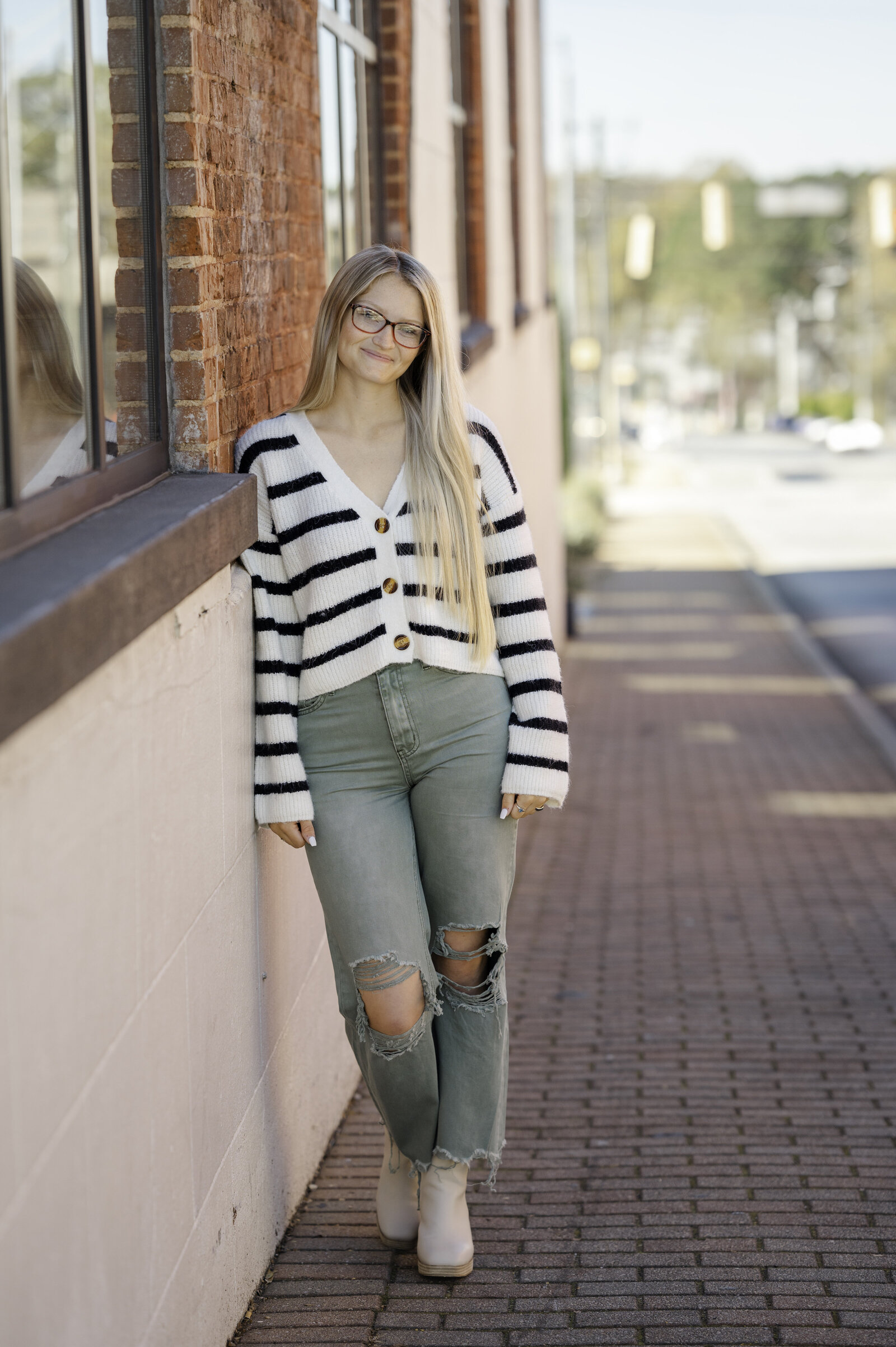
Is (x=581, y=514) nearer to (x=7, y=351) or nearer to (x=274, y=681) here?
(x=274, y=681)

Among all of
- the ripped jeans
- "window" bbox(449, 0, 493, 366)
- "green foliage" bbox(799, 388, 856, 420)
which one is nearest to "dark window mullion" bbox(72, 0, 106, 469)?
the ripped jeans

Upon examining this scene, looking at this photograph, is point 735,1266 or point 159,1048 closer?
point 159,1048

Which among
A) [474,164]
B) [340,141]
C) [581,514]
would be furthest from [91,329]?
[581,514]

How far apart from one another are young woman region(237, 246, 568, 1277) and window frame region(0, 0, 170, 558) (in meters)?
0.28

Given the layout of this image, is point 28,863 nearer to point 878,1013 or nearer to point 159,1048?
point 159,1048

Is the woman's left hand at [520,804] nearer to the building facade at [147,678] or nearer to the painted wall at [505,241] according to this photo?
the building facade at [147,678]

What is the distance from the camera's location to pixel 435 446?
3.03m

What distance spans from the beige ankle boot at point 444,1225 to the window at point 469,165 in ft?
20.0

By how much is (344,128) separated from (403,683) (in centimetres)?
283

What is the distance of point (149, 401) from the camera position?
3029mm

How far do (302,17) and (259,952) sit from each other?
236 centimetres

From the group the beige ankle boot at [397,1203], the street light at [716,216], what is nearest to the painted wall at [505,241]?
the beige ankle boot at [397,1203]

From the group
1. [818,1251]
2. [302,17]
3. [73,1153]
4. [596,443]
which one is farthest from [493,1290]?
[596,443]

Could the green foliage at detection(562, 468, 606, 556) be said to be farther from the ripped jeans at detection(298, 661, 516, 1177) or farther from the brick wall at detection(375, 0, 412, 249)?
the ripped jeans at detection(298, 661, 516, 1177)
